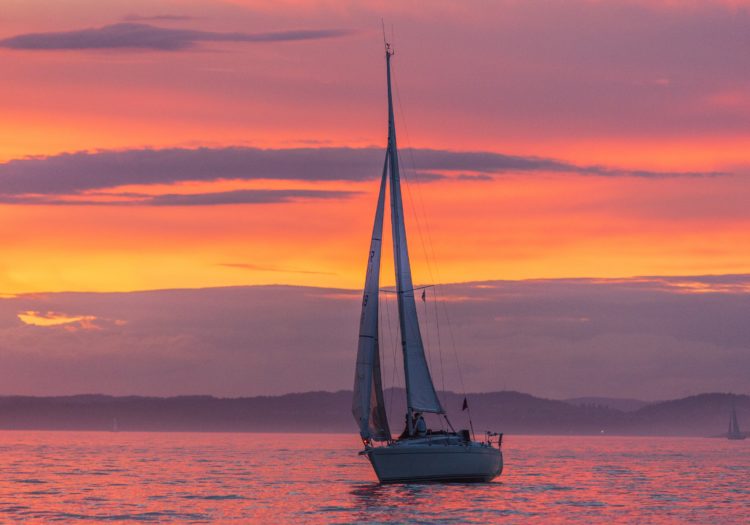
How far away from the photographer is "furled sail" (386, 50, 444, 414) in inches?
2744

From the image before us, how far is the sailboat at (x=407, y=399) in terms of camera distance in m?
67.6

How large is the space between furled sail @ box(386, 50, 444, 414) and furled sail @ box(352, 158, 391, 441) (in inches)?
30.8

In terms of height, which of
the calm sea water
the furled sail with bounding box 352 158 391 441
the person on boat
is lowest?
the calm sea water

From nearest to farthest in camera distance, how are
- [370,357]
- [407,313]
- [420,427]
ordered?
[370,357], [420,427], [407,313]

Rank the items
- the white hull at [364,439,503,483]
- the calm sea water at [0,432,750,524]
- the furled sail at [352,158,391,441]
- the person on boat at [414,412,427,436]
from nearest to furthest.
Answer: the calm sea water at [0,432,750,524] → the white hull at [364,439,503,483] → the furled sail at [352,158,391,441] → the person on boat at [414,412,427,436]

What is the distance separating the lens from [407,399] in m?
70.2

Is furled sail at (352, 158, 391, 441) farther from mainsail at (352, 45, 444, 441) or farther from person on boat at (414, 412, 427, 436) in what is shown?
person on boat at (414, 412, 427, 436)

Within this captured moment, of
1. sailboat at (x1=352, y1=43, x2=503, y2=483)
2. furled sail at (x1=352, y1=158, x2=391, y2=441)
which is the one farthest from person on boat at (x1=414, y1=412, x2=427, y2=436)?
furled sail at (x1=352, y1=158, x2=391, y2=441)

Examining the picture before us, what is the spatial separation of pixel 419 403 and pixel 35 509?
20471mm

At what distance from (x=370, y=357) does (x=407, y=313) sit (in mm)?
3189

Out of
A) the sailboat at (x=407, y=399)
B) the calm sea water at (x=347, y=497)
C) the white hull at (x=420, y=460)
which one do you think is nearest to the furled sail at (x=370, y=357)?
the sailboat at (x=407, y=399)

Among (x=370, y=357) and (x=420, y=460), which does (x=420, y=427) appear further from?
(x=370, y=357)

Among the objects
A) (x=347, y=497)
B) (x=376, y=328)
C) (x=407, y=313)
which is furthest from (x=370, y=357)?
(x=347, y=497)

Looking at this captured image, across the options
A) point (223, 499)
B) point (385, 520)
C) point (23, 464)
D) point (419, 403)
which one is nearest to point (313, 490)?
point (223, 499)
